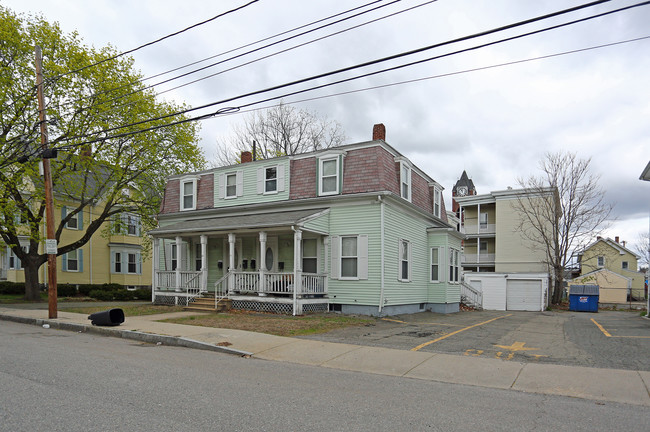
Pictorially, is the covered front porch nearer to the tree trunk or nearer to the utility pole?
the utility pole

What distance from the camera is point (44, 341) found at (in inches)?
427

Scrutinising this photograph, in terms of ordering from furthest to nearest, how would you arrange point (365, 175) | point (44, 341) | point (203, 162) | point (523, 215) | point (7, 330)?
point (523, 215) → point (203, 162) → point (365, 175) → point (7, 330) → point (44, 341)

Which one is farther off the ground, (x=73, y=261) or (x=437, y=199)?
(x=437, y=199)

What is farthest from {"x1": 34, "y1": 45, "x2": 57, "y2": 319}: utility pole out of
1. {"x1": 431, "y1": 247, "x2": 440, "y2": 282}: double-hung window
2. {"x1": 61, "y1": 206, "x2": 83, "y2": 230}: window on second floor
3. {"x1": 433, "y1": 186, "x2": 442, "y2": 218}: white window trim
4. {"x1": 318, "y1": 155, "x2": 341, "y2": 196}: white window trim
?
{"x1": 61, "y1": 206, "x2": 83, "y2": 230}: window on second floor

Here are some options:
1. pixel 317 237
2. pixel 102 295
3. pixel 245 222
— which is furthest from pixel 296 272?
pixel 102 295

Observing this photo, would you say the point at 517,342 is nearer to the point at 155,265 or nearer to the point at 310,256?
the point at 310,256

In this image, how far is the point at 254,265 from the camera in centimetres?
2077

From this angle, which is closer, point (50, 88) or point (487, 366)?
point (487, 366)

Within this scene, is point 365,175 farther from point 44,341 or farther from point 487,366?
point 44,341

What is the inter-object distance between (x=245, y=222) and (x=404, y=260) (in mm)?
6705

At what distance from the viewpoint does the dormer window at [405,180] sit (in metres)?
19.5

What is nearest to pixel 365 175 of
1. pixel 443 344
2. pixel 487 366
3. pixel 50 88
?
pixel 443 344

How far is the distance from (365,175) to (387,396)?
39.8 ft

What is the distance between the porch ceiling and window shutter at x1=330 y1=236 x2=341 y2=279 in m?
1.35
